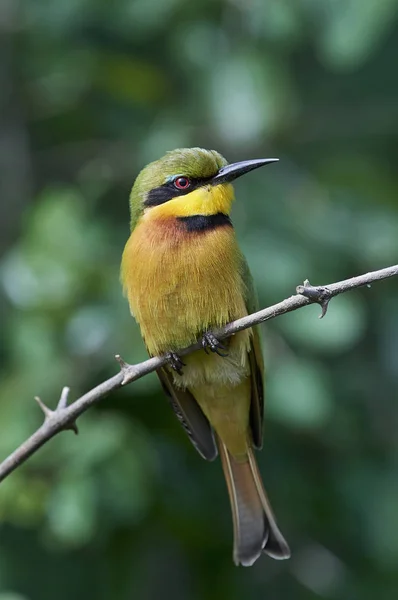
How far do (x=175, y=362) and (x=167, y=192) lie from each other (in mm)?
499

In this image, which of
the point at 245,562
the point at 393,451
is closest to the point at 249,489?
the point at 245,562

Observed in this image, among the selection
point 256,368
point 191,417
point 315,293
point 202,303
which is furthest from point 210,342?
point 315,293

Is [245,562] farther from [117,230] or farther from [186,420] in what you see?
[117,230]

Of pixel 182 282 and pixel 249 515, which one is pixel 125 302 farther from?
pixel 249 515

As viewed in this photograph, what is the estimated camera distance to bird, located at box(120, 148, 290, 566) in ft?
9.43

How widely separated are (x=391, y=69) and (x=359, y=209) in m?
1.00

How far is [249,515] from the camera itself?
3178mm

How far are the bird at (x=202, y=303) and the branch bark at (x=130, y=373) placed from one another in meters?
0.51

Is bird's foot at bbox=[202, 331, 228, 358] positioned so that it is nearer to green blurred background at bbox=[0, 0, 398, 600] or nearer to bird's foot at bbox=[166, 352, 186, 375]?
bird's foot at bbox=[166, 352, 186, 375]

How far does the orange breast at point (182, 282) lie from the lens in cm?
287

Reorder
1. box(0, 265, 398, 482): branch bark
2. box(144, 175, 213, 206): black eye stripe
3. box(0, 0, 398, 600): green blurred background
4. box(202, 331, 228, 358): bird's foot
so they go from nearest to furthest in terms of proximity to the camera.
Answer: box(0, 265, 398, 482): branch bark < box(202, 331, 228, 358): bird's foot < box(144, 175, 213, 206): black eye stripe < box(0, 0, 398, 600): green blurred background

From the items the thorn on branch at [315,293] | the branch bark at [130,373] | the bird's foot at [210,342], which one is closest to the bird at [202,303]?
the bird's foot at [210,342]

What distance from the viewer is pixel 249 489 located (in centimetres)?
324

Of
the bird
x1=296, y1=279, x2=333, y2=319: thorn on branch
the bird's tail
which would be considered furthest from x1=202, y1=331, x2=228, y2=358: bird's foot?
x1=296, y1=279, x2=333, y2=319: thorn on branch
